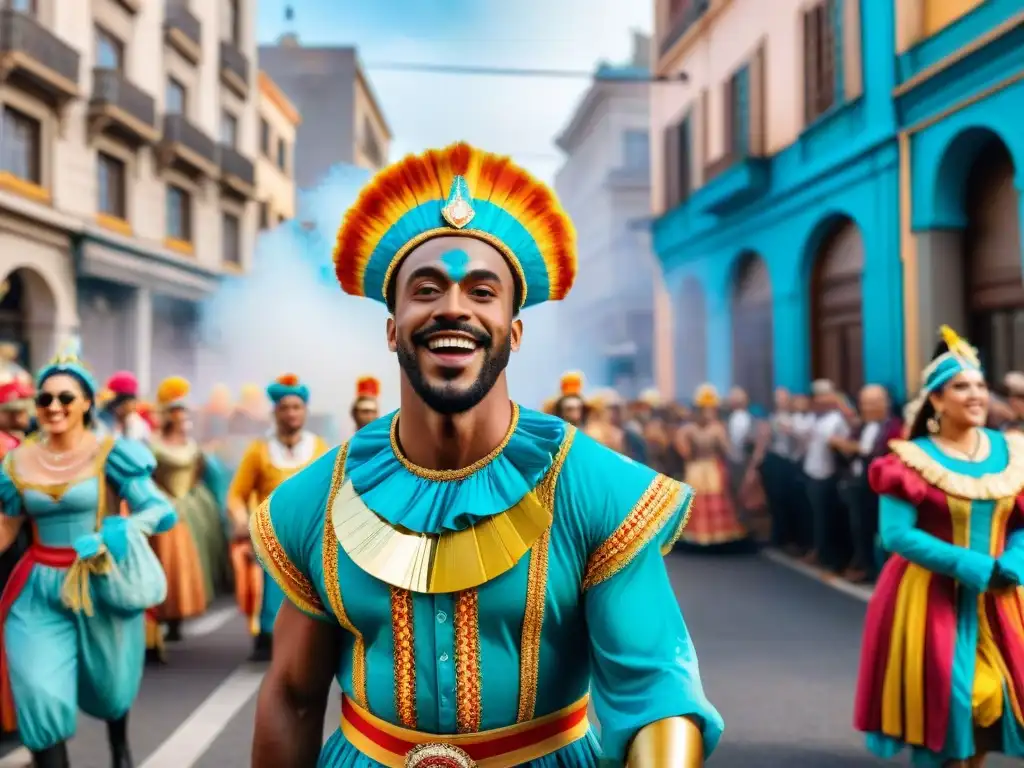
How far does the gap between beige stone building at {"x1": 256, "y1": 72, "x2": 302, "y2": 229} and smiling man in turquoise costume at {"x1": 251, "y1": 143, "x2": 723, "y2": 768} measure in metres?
24.8

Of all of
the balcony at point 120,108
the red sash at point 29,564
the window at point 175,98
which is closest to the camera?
the red sash at point 29,564

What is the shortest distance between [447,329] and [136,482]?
3.13 meters

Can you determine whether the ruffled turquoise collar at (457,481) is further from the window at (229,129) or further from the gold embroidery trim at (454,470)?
the window at (229,129)

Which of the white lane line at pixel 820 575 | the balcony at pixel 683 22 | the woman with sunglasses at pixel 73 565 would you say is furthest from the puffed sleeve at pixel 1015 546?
the balcony at pixel 683 22

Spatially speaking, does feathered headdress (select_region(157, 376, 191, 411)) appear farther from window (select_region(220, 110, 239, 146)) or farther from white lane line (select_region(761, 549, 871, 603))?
window (select_region(220, 110, 239, 146))

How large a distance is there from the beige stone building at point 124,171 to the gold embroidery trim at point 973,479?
1321 centimetres

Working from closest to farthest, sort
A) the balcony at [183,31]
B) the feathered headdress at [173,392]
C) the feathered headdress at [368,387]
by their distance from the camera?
1. the feathered headdress at [368,387]
2. the feathered headdress at [173,392]
3. the balcony at [183,31]

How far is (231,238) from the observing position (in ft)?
80.6

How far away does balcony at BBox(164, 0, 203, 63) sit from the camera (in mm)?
20092

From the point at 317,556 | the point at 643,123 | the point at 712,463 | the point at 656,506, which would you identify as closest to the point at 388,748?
the point at 317,556

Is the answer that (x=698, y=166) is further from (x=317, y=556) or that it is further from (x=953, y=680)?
(x=317, y=556)

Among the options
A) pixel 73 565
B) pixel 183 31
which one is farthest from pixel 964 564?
pixel 183 31

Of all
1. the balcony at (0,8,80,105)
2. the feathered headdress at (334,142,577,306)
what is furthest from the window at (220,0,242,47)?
the feathered headdress at (334,142,577,306)

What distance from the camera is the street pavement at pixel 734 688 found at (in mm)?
4836
